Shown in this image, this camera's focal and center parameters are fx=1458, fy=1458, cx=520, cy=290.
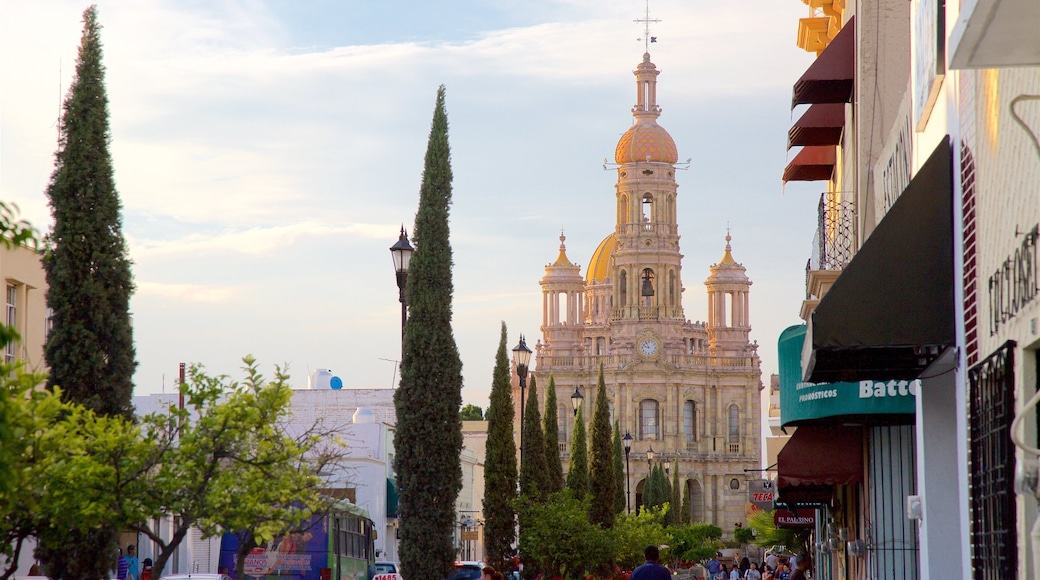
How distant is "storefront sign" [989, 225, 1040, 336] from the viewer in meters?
7.65

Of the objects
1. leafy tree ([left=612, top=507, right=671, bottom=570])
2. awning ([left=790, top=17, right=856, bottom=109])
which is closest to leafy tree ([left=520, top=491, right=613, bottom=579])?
leafy tree ([left=612, top=507, right=671, bottom=570])

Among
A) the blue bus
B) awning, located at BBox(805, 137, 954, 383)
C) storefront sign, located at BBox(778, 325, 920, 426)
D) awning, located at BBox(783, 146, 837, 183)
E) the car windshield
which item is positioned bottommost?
the car windshield

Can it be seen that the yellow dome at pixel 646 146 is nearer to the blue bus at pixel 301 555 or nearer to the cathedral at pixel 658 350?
the cathedral at pixel 658 350

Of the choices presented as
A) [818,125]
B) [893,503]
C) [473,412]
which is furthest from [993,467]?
[473,412]

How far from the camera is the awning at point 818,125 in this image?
2242 centimetres

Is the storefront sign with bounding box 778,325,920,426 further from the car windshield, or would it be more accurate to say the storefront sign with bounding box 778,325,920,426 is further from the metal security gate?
the car windshield

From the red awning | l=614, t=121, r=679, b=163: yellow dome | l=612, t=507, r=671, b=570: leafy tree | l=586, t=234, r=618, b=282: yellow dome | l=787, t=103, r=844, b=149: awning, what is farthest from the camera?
l=586, t=234, r=618, b=282: yellow dome

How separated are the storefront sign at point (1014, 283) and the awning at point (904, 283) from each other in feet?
4.81

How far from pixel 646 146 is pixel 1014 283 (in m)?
110

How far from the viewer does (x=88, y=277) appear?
17.7 metres

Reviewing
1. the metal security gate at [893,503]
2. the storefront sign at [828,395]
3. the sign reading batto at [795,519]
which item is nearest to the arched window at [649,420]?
the sign reading batto at [795,519]

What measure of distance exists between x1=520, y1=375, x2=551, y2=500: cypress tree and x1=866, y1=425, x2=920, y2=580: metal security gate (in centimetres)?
1929

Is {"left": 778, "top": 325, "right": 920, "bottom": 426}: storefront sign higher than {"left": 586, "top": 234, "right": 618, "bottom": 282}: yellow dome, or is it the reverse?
{"left": 586, "top": 234, "right": 618, "bottom": 282}: yellow dome

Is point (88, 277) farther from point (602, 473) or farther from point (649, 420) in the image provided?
point (649, 420)
